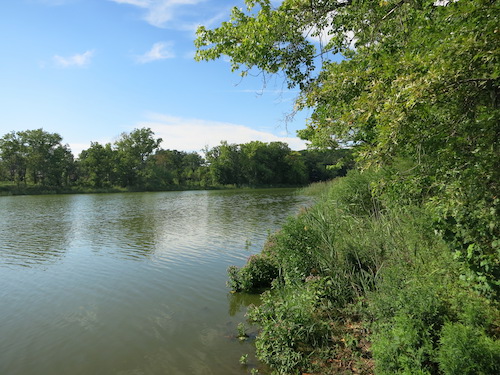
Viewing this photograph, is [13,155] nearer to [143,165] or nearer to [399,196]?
[143,165]

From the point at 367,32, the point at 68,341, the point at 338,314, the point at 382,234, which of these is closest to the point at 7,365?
the point at 68,341

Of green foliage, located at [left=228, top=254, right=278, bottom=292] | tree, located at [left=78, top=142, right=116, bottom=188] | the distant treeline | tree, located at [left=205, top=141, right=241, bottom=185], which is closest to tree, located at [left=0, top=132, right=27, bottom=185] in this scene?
the distant treeline

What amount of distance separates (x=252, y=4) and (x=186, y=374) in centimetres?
654

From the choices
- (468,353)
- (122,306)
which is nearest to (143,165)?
(122,306)

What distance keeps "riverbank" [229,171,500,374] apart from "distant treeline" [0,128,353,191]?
50.7m

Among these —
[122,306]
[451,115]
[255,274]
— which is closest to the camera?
[451,115]

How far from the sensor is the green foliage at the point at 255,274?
7.59 metres

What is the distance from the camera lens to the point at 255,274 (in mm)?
7656

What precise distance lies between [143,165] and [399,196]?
81725mm

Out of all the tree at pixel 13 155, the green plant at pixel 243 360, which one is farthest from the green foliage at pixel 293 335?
the tree at pixel 13 155

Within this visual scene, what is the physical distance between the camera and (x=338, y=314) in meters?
5.13

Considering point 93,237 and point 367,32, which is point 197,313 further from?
point 93,237

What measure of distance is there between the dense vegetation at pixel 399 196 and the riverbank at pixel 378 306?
0.7 inches

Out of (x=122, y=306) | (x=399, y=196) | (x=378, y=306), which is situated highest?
(x=399, y=196)
